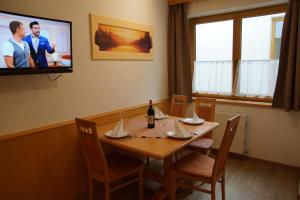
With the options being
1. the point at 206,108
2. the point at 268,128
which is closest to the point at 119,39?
the point at 206,108

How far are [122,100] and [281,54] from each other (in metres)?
2.13

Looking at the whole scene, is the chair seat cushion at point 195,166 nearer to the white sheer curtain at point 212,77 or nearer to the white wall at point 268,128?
the white wall at point 268,128

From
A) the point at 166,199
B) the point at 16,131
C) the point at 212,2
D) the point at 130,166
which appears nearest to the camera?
the point at 16,131

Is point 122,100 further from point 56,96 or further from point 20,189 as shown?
point 20,189

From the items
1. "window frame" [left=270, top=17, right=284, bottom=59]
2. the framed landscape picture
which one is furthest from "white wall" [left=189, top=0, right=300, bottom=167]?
the framed landscape picture

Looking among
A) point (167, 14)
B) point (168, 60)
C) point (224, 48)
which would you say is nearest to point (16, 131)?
point (168, 60)

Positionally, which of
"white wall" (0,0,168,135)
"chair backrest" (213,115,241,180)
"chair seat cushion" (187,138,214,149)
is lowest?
"chair seat cushion" (187,138,214,149)

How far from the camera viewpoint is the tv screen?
183 centimetres

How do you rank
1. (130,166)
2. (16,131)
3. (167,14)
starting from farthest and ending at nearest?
(167,14)
(130,166)
(16,131)

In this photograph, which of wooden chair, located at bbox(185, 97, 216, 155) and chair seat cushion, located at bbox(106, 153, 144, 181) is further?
wooden chair, located at bbox(185, 97, 216, 155)

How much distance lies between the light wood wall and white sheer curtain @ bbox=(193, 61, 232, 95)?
1861 millimetres

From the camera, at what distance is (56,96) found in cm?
238

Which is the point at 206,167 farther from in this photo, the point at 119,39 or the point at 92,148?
the point at 119,39

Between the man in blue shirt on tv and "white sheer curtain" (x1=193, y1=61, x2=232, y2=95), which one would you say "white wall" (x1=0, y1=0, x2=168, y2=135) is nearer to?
the man in blue shirt on tv
